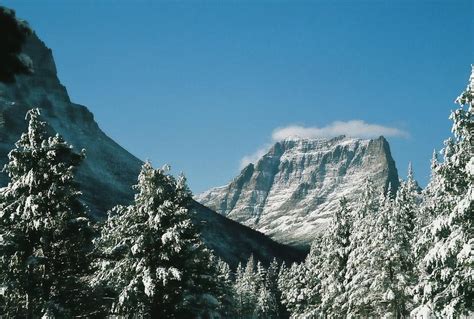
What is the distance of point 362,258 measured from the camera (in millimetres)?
33812

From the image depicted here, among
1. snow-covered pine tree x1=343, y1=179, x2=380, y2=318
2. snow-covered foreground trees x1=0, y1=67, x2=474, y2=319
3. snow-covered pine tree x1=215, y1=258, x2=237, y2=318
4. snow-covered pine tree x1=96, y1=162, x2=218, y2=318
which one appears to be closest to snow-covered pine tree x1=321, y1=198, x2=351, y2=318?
snow-covered pine tree x1=343, y1=179, x2=380, y2=318

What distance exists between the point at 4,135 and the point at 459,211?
180m

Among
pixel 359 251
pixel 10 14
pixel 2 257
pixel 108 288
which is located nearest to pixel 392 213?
pixel 359 251

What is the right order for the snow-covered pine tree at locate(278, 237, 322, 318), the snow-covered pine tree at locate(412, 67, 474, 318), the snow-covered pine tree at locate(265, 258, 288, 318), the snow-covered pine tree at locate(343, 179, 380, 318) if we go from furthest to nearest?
the snow-covered pine tree at locate(265, 258, 288, 318), the snow-covered pine tree at locate(278, 237, 322, 318), the snow-covered pine tree at locate(343, 179, 380, 318), the snow-covered pine tree at locate(412, 67, 474, 318)

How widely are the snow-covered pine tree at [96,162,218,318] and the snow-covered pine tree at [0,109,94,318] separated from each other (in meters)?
2.86

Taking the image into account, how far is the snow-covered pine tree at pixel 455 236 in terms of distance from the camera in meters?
16.6

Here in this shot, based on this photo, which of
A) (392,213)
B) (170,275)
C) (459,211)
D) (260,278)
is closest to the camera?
(459,211)

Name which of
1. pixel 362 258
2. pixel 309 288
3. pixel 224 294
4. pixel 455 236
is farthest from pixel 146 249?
pixel 309 288

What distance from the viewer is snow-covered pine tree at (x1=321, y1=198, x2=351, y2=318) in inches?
1506

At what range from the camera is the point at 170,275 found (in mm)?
22812

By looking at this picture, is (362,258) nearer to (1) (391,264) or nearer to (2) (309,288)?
(1) (391,264)

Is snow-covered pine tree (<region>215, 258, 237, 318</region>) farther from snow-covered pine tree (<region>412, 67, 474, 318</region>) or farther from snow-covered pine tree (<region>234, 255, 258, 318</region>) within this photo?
snow-covered pine tree (<region>234, 255, 258, 318</region>)

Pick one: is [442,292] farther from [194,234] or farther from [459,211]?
[194,234]

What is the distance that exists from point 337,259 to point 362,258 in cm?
540
